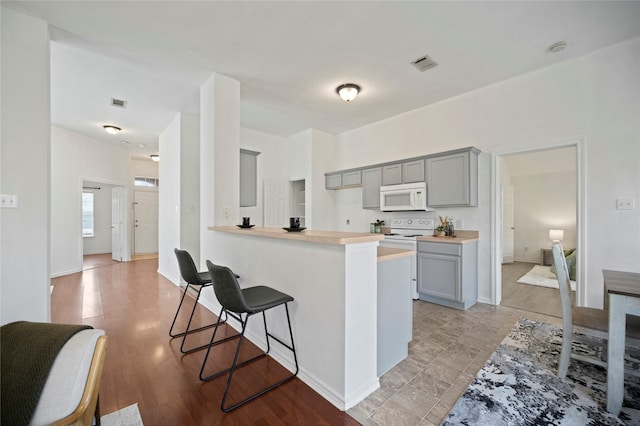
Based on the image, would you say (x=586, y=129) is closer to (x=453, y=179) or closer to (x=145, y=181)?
(x=453, y=179)


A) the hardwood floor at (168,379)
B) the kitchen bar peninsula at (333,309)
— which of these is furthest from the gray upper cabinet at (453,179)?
the hardwood floor at (168,379)

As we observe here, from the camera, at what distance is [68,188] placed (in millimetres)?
5445

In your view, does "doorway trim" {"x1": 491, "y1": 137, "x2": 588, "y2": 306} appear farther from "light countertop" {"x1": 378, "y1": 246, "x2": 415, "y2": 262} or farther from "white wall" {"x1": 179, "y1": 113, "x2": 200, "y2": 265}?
"white wall" {"x1": 179, "y1": 113, "x2": 200, "y2": 265}

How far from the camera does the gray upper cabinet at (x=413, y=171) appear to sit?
13.0ft

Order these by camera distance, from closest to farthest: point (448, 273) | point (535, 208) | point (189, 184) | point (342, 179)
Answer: point (448, 273)
point (189, 184)
point (342, 179)
point (535, 208)

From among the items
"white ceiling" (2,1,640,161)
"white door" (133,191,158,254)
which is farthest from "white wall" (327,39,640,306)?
"white door" (133,191,158,254)

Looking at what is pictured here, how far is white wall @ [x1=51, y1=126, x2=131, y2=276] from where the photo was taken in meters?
5.26

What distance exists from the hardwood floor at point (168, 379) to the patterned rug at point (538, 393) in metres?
0.85

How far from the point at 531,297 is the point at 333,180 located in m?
3.77

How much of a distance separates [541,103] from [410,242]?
2.32 m

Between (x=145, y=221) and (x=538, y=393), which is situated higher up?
(x=145, y=221)

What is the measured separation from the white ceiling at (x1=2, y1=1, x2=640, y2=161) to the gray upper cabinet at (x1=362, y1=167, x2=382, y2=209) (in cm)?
114

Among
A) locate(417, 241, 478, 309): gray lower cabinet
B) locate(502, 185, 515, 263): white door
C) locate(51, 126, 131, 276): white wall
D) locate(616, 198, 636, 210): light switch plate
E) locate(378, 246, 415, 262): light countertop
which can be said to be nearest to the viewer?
locate(378, 246, 415, 262): light countertop

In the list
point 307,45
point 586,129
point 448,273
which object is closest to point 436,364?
point 448,273
